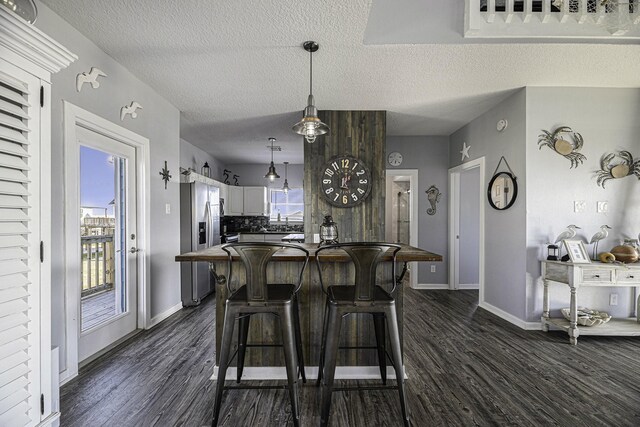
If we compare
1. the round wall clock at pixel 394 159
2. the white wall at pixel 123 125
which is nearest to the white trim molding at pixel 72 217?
the white wall at pixel 123 125

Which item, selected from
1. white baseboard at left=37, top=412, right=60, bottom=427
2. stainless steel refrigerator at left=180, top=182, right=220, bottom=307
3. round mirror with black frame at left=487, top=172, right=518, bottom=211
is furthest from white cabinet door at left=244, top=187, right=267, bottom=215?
Result: white baseboard at left=37, top=412, right=60, bottom=427

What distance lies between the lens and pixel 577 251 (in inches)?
119

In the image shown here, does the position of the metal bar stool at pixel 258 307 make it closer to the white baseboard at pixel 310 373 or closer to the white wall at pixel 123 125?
the white baseboard at pixel 310 373

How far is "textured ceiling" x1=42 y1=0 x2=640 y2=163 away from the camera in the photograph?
7.06 feet

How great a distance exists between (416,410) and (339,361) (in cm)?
59

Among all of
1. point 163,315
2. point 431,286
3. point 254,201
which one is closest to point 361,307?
point 163,315

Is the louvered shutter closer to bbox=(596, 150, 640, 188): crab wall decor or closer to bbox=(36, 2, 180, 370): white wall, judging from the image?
bbox=(36, 2, 180, 370): white wall

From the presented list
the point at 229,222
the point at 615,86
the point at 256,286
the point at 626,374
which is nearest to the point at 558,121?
the point at 615,86

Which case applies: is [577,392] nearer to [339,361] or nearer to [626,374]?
[626,374]

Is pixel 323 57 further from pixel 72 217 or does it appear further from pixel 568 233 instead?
pixel 568 233

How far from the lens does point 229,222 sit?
788 centimetres

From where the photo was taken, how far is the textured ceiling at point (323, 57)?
2.15m

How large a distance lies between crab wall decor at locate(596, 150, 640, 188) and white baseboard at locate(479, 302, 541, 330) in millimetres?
1700

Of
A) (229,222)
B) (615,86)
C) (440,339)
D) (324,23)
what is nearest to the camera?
(324,23)
